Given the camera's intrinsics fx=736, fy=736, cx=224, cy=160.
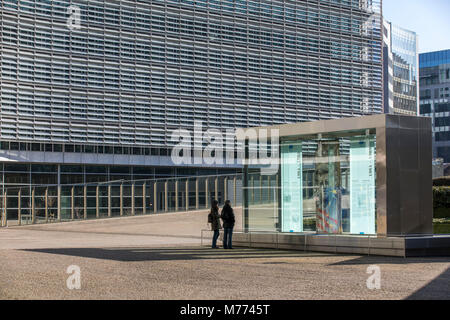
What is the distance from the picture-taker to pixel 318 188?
19.8 metres

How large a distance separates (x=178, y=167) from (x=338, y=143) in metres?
44.9

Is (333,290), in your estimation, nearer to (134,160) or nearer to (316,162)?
(316,162)

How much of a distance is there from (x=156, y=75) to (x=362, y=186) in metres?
44.7

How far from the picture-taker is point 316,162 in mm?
19922

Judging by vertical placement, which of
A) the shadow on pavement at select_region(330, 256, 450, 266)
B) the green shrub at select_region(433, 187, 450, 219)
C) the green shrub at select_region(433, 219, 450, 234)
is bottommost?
the shadow on pavement at select_region(330, 256, 450, 266)

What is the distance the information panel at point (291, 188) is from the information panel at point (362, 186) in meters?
1.66

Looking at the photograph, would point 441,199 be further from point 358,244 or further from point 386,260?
point 386,260

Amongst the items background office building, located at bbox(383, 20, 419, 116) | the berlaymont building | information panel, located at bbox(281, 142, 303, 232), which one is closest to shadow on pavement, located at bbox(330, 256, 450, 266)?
information panel, located at bbox(281, 142, 303, 232)

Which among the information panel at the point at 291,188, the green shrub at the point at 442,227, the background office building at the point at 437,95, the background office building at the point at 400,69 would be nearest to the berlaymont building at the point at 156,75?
the background office building at the point at 400,69

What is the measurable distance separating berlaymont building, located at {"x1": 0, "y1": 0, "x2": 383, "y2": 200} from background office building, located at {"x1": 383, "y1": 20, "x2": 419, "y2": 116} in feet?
112

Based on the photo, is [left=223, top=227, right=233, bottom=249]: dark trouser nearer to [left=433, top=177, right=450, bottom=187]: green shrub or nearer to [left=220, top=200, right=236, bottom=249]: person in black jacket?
[left=220, top=200, right=236, bottom=249]: person in black jacket

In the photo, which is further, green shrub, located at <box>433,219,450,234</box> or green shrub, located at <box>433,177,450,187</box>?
green shrub, located at <box>433,177,450,187</box>

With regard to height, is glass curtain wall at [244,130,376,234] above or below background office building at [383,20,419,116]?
below

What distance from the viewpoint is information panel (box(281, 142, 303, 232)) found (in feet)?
66.3
